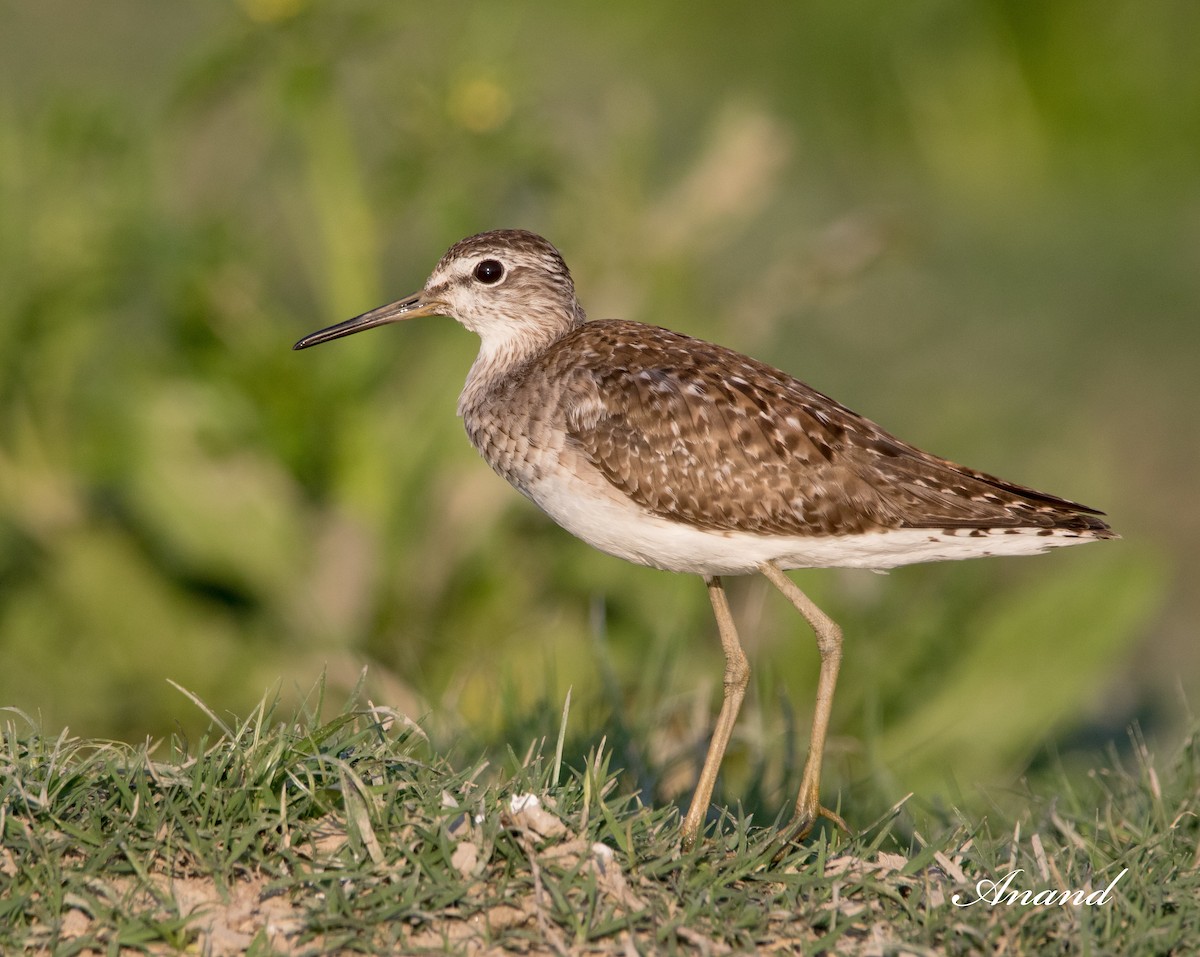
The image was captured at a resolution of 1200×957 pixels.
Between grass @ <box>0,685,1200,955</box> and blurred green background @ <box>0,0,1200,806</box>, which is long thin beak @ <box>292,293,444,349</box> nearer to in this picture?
blurred green background @ <box>0,0,1200,806</box>

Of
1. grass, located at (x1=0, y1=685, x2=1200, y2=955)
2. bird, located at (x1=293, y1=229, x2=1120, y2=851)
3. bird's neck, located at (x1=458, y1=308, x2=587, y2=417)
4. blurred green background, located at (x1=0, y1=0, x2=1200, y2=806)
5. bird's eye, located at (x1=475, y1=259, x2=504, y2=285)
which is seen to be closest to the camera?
grass, located at (x1=0, y1=685, x2=1200, y2=955)

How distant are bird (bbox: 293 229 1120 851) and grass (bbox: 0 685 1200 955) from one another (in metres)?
0.70

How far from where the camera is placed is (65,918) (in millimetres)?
3760

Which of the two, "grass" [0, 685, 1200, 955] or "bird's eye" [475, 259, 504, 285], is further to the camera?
"bird's eye" [475, 259, 504, 285]

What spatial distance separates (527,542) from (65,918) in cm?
500

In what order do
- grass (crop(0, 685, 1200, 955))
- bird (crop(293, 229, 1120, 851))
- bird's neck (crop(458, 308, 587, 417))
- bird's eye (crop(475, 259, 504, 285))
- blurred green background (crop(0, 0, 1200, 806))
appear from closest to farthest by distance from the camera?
1. grass (crop(0, 685, 1200, 955))
2. bird (crop(293, 229, 1120, 851))
3. bird's neck (crop(458, 308, 587, 417))
4. bird's eye (crop(475, 259, 504, 285))
5. blurred green background (crop(0, 0, 1200, 806))

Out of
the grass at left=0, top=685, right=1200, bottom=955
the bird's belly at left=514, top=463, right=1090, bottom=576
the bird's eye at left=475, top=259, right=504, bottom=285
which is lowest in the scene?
the grass at left=0, top=685, right=1200, bottom=955

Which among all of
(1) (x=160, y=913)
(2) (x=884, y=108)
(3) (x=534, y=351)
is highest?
(2) (x=884, y=108)

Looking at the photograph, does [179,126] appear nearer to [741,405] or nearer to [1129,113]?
[741,405]

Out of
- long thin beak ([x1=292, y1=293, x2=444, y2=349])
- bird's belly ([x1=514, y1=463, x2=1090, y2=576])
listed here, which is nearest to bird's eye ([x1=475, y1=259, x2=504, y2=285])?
long thin beak ([x1=292, y1=293, x2=444, y2=349])

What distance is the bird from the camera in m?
5.16

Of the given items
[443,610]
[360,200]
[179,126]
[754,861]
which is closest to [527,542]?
[443,610]

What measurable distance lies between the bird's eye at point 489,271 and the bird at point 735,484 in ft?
2.10

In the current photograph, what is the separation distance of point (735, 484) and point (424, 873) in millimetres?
1833
